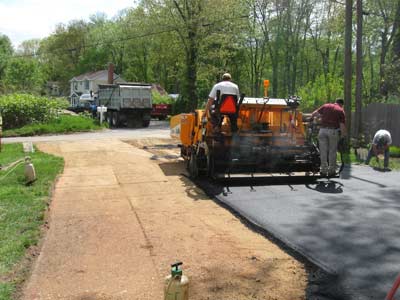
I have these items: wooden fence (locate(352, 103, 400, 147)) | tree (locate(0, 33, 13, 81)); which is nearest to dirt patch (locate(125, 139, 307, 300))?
wooden fence (locate(352, 103, 400, 147))

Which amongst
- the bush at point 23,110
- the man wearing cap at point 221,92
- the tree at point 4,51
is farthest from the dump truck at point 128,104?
the tree at point 4,51

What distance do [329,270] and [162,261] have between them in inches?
64.8

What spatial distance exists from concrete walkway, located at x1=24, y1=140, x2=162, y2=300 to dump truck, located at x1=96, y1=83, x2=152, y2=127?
17.4m

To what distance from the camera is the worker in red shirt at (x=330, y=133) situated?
32.0 ft

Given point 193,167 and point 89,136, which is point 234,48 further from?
point 193,167

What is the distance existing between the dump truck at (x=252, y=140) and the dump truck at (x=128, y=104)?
17.4m

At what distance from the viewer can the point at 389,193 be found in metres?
8.38

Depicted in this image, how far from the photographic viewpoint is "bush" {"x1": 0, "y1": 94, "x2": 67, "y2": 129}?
2530cm

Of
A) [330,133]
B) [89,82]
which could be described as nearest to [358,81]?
[330,133]

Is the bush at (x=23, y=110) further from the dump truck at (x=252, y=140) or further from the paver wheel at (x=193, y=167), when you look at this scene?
the paver wheel at (x=193, y=167)

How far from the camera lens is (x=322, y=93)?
2517cm

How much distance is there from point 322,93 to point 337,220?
19.5m

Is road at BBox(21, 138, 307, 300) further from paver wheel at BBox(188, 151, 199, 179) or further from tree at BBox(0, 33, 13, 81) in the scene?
tree at BBox(0, 33, 13, 81)

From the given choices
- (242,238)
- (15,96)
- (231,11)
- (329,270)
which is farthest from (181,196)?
(231,11)
